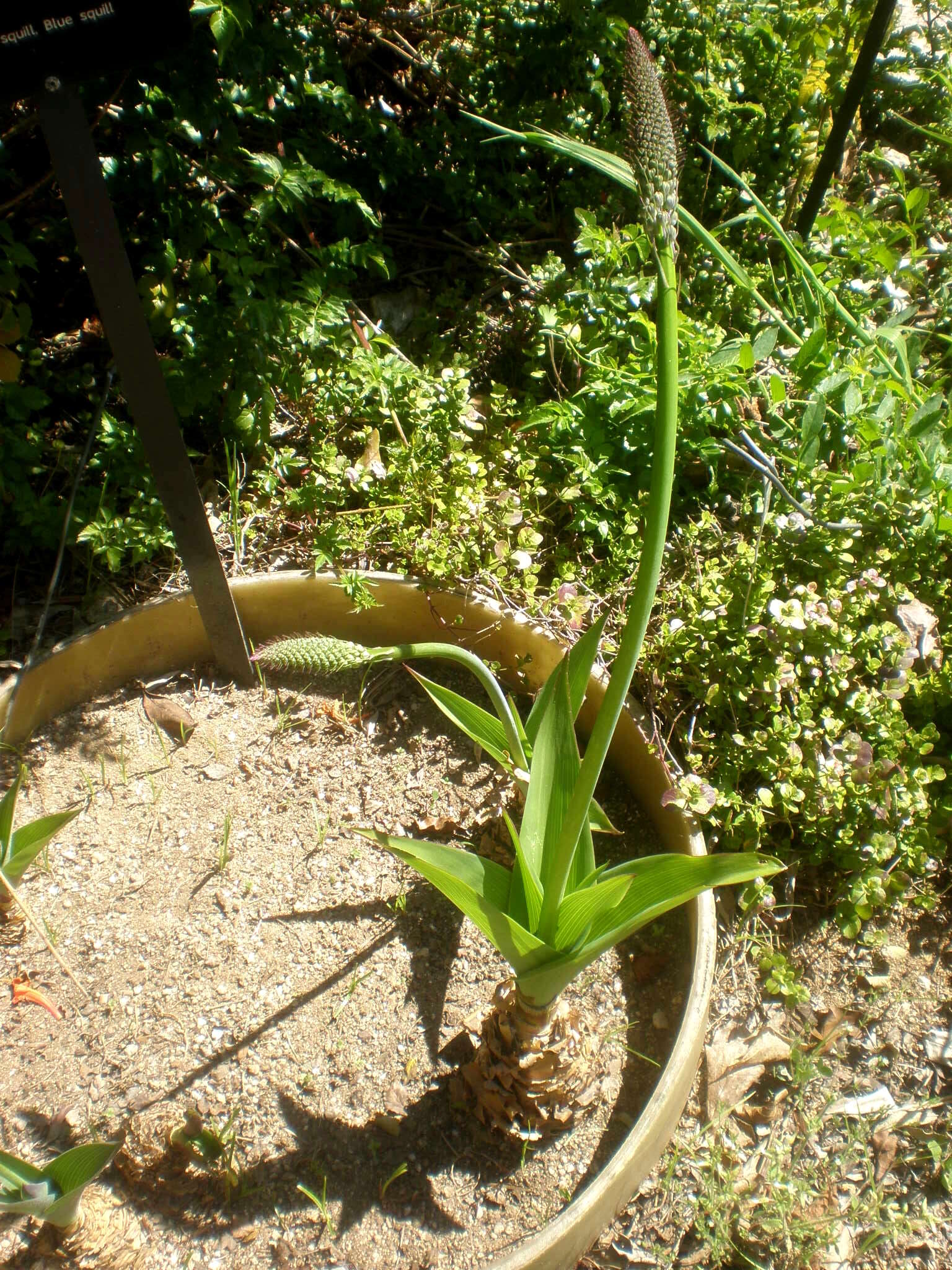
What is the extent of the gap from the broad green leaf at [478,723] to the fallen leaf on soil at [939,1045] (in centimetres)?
90

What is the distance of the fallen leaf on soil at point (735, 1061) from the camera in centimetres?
148

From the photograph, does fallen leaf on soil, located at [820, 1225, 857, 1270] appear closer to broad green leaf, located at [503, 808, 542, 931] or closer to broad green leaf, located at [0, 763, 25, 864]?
broad green leaf, located at [503, 808, 542, 931]

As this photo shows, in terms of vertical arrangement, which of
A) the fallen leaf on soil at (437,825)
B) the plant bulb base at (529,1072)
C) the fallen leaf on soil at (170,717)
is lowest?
the plant bulb base at (529,1072)

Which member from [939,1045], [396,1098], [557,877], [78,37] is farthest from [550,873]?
[78,37]

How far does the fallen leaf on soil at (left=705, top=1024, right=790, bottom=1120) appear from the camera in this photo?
4.84 ft

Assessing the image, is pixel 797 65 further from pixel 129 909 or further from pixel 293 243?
pixel 129 909

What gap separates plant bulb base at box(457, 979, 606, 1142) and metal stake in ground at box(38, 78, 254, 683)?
0.94m

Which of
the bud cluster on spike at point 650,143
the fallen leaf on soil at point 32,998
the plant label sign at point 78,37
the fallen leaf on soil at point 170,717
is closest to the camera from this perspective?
the bud cluster on spike at point 650,143

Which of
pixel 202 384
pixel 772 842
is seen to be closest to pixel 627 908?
pixel 772 842

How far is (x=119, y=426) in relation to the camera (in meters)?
1.87

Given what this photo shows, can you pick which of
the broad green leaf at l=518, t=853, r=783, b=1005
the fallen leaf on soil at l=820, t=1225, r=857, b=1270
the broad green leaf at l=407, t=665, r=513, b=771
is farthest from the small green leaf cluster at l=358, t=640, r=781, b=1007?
the fallen leaf on soil at l=820, t=1225, r=857, b=1270

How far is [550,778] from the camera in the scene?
1314 mm

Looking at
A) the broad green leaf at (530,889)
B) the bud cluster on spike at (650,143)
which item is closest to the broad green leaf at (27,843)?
the broad green leaf at (530,889)

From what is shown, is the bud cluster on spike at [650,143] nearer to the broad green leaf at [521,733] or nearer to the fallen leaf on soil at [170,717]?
the broad green leaf at [521,733]
